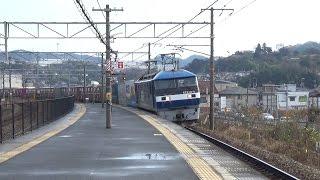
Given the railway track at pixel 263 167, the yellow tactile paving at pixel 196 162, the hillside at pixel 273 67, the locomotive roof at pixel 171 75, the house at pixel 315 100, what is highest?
the hillside at pixel 273 67

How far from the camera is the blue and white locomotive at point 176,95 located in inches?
1368

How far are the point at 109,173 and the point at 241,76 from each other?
126149 mm

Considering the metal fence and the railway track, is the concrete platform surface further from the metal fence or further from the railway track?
the metal fence

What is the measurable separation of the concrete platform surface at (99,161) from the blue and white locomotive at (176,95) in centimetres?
1581

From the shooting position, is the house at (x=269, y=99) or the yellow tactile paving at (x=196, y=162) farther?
the house at (x=269, y=99)

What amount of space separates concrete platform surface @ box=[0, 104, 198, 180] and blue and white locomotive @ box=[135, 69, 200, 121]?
15807 millimetres

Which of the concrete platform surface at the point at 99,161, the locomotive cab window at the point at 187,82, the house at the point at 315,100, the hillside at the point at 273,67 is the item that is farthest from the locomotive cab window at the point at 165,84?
the hillside at the point at 273,67

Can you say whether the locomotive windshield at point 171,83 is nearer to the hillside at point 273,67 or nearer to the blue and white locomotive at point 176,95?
the blue and white locomotive at point 176,95

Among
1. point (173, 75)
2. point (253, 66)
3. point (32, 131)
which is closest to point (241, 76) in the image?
point (253, 66)

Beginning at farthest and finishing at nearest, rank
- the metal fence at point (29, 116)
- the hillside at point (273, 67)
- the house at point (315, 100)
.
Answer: the hillside at point (273, 67) → the house at point (315, 100) → the metal fence at point (29, 116)

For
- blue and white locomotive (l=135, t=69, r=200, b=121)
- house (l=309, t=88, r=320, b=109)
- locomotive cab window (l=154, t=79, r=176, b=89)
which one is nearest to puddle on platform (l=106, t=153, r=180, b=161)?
blue and white locomotive (l=135, t=69, r=200, b=121)

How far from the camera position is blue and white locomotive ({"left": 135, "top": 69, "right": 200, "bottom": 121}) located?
3475cm

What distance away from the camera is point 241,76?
135 meters

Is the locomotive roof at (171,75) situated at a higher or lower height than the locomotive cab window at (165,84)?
higher
